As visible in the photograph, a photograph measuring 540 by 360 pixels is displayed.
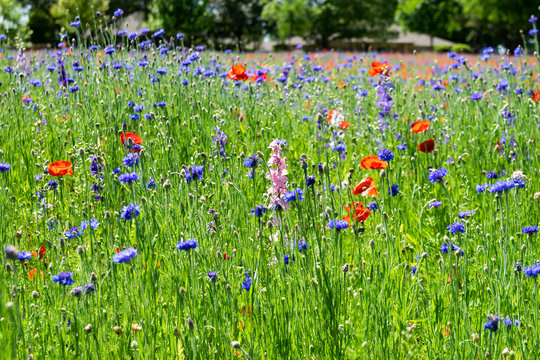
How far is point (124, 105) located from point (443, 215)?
2.44 m

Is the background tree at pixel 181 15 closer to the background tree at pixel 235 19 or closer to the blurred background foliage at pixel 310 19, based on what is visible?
the blurred background foliage at pixel 310 19

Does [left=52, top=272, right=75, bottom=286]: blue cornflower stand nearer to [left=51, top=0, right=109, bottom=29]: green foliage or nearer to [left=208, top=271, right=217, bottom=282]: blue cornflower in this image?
[left=208, top=271, right=217, bottom=282]: blue cornflower

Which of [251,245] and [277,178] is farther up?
[277,178]

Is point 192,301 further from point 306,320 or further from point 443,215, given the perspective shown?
point 443,215

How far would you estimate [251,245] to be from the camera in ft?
8.51

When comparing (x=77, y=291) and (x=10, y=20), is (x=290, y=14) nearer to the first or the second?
(x=10, y=20)

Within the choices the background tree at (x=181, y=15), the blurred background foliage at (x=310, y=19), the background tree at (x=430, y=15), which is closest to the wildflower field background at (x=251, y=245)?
the background tree at (x=181, y=15)

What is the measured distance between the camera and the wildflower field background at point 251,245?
1.98m

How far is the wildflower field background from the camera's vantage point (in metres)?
1.98

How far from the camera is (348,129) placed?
474 centimetres

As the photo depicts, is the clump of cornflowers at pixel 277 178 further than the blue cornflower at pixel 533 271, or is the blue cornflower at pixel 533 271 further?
the clump of cornflowers at pixel 277 178

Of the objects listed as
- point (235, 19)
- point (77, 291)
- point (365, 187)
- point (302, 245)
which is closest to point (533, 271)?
point (302, 245)

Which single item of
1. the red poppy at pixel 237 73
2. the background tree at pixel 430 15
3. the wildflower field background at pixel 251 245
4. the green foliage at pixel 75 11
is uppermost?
the background tree at pixel 430 15

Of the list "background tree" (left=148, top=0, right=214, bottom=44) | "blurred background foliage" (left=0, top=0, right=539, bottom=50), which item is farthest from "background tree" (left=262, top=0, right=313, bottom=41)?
"background tree" (left=148, top=0, right=214, bottom=44)
